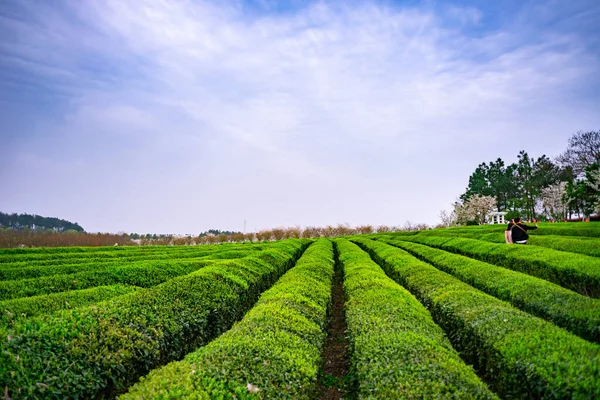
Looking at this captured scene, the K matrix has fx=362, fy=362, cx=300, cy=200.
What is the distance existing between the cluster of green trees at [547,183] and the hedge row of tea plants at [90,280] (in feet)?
129

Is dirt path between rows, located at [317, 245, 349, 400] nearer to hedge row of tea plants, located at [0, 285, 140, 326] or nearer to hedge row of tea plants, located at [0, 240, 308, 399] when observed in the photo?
hedge row of tea plants, located at [0, 240, 308, 399]

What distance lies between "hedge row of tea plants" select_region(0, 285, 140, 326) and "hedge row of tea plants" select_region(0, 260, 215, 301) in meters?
2.26

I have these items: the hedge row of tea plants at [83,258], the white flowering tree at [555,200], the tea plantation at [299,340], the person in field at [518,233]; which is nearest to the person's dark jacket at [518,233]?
the person in field at [518,233]

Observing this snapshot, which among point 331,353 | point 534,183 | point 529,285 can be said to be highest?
point 534,183

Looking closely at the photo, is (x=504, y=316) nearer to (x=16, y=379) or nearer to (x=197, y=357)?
(x=197, y=357)

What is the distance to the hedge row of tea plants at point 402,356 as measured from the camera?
437 cm

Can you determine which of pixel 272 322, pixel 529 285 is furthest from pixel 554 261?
pixel 272 322

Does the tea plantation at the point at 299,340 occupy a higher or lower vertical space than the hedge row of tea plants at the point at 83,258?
lower

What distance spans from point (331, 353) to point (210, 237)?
189 feet

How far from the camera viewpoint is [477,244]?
61.9 ft

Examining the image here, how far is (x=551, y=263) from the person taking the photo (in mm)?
11617

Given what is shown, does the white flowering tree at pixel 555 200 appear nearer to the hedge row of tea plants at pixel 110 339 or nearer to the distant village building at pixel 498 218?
the distant village building at pixel 498 218

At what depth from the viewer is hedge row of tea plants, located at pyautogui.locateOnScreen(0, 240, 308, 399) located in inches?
184

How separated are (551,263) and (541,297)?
4.32 metres
